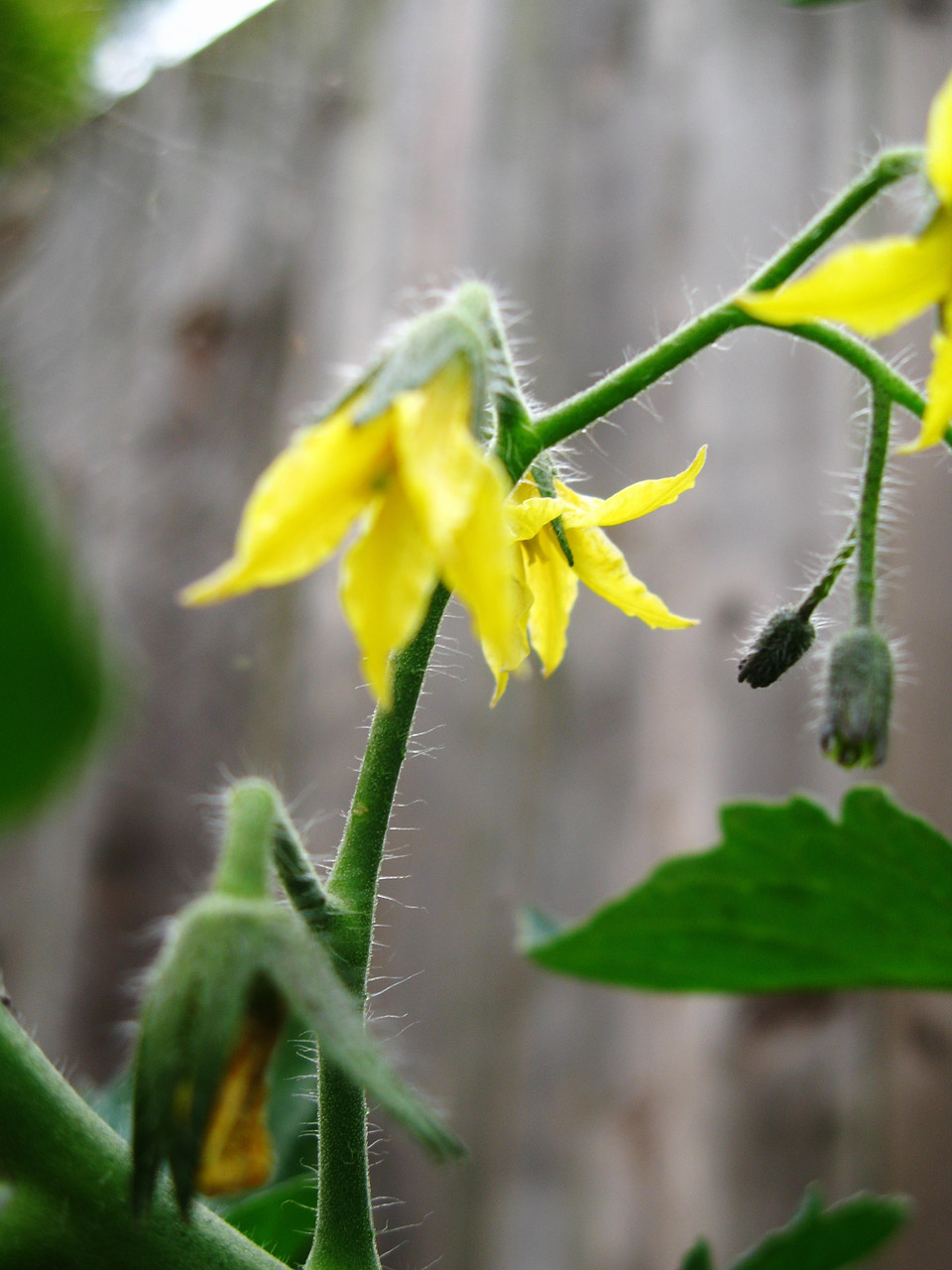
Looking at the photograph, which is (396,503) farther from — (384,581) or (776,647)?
(776,647)

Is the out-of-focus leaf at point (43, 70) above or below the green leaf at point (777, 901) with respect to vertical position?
above

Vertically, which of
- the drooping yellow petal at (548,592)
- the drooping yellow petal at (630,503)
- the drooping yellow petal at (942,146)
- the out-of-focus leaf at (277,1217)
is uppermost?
the drooping yellow petal at (942,146)

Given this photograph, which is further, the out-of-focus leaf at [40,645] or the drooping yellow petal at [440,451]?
the drooping yellow petal at [440,451]

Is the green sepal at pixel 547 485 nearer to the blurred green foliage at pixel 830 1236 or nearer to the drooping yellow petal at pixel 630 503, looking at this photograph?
the drooping yellow petal at pixel 630 503

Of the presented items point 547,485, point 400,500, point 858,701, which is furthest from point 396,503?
point 858,701

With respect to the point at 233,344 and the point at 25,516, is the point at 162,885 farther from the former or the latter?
the point at 25,516

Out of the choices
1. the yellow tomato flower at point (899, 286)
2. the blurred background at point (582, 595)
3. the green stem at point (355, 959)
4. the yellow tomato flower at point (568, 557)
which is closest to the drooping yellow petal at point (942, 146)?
the yellow tomato flower at point (899, 286)

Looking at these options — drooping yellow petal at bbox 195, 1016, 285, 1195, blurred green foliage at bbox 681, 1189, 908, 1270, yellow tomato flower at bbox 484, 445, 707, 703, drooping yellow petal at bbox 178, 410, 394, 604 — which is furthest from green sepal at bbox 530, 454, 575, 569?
blurred green foliage at bbox 681, 1189, 908, 1270
